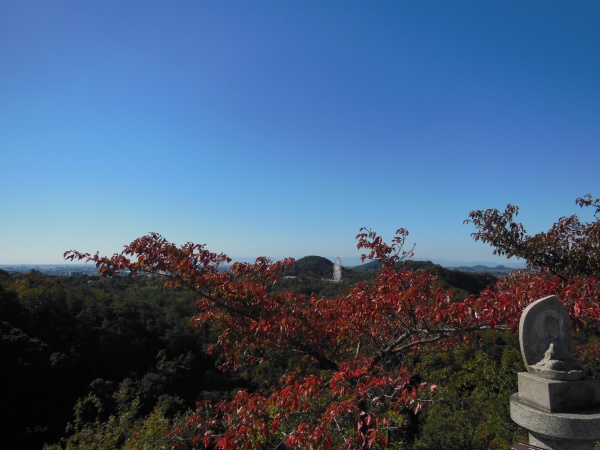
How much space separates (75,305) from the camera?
21625mm

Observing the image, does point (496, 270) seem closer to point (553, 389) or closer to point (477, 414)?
point (477, 414)

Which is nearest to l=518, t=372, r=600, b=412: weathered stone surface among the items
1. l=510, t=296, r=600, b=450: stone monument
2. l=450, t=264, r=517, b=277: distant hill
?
l=510, t=296, r=600, b=450: stone monument

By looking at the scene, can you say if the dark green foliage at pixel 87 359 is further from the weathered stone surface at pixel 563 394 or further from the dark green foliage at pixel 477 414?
the weathered stone surface at pixel 563 394

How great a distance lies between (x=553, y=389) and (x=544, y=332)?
0.43m

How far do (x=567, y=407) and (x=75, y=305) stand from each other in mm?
24749

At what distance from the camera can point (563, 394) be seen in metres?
2.59

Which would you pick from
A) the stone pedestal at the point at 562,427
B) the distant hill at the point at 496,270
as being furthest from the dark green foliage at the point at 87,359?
the stone pedestal at the point at 562,427

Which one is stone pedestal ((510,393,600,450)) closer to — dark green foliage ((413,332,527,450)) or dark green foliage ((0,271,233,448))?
dark green foliage ((413,332,527,450))

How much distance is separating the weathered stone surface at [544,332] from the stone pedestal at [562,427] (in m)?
0.31

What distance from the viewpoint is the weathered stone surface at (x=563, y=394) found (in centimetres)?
258

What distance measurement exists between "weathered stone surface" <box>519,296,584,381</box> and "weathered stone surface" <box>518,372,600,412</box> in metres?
0.14

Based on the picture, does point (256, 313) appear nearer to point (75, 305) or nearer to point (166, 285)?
point (166, 285)

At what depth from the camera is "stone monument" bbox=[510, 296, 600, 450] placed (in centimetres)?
248

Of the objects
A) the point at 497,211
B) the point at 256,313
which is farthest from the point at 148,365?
the point at 497,211
